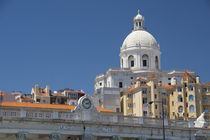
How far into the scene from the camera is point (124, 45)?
5285 inches

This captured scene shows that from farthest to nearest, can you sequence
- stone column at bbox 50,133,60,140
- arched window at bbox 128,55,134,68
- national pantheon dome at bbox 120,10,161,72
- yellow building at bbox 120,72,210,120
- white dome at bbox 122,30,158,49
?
white dome at bbox 122,30,158,49 → arched window at bbox 128,55,134,68 → national pantheon dome at bbox 120,10,161,72 → yellow building at bbox 120,72,210,120 → stone column at bbox 50,133,60,140

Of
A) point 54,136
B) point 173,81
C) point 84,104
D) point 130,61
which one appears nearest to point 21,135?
point 54,136

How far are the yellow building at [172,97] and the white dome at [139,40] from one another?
15440 millimetres

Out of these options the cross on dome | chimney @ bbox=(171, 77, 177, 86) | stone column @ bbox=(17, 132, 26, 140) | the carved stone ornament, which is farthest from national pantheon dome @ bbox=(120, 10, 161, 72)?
stone column @ bbox=(17, 132, 26, 140)

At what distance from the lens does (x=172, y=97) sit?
117000 millimetres

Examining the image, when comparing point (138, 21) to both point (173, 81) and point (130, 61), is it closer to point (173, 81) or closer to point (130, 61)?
point (130, 61)

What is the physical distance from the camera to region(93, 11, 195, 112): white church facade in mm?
126938

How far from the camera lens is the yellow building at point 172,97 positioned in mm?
113250

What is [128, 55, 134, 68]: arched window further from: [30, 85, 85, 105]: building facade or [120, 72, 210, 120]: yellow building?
[30, 85, 85, 105]: building facade

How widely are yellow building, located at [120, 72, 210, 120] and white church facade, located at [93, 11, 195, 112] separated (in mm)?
6774

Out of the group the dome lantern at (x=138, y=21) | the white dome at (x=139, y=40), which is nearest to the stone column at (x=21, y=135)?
the white dome at (x=139, y=40)

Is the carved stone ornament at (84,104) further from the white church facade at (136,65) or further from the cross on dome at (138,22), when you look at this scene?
the cross on dome at (138,22)

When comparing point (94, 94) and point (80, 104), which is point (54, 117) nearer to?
point (80, 104)

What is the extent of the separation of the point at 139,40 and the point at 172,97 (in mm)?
23180
